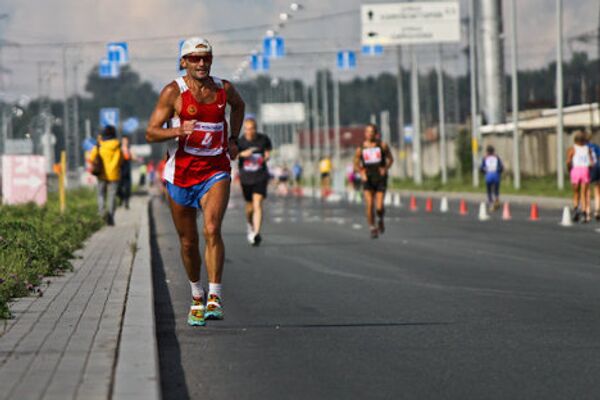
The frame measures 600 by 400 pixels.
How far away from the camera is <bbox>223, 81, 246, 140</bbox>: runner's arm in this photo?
10672 millimetres

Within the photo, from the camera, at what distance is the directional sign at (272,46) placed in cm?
6575

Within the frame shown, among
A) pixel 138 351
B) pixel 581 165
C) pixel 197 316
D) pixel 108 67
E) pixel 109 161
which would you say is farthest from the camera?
pixel 108 67

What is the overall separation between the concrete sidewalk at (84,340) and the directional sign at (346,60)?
61423 millimetres

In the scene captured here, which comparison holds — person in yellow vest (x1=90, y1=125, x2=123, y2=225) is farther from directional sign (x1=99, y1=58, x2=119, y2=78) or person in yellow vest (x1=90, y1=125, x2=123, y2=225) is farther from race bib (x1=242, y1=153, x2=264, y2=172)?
directional sign (x1=99, y1=58, x2=119, y2=78)

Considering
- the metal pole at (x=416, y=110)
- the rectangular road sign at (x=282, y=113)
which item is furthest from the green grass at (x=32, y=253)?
the rectangular road sign at (x=282, y=113)

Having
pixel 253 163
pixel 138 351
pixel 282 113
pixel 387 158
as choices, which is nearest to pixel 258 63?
pixel 387 158

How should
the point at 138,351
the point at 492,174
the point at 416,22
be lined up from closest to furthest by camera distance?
the point at 138,351, the point at 492,174, the point at 416,22

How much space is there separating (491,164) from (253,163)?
657 inches

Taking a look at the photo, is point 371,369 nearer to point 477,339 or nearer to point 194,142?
point 477,339

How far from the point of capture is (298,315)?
37.6 feet

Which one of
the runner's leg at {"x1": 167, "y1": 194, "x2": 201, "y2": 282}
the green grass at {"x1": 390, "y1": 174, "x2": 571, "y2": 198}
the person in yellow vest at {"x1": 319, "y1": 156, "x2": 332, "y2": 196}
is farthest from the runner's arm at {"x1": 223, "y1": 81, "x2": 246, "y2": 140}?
the person in yellow vest at {"x1": 319, "y1": 156, "x2": 332, "y2": 196}

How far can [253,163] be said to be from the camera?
21750 mm

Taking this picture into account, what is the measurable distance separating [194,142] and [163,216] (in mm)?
26890

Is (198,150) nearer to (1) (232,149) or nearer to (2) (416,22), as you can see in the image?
(1) (232,149)
